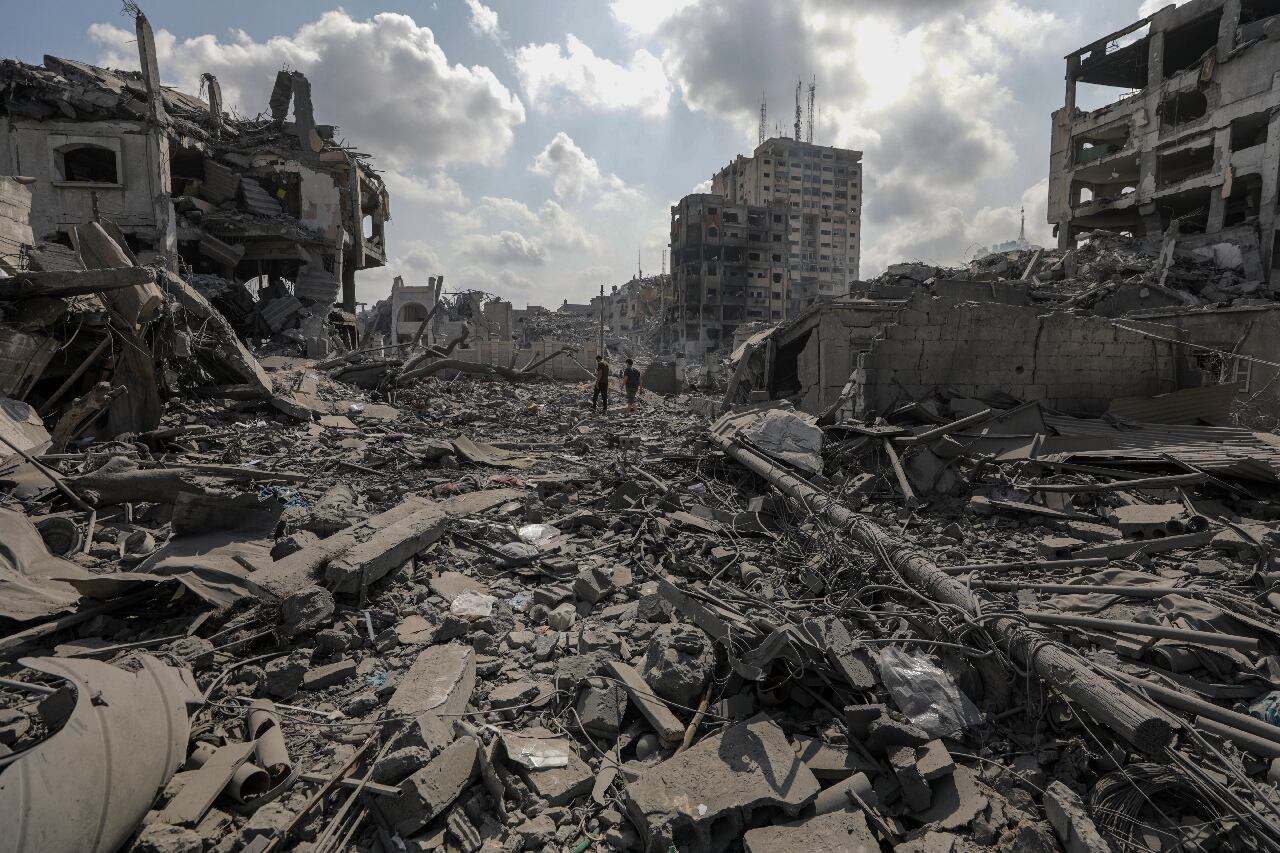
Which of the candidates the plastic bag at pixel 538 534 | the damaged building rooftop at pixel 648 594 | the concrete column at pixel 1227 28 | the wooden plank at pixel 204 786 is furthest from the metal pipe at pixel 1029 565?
the concrete column at pixel 1227 28

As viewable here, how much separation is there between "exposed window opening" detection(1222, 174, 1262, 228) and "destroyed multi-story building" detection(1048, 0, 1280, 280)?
52mm

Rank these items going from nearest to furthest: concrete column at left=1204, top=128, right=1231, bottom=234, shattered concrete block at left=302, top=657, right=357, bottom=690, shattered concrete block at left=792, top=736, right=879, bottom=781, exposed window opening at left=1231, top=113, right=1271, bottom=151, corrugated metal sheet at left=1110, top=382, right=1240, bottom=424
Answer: shattered concrete block at left=792, top=736, right=879, bottom=781 < shattered concrete block at left=302, top=657, right=357, bottom=690 < corrugated metal sheet at left=1110, top=382, right=1240, bottom=424 < exposed window opening at left=1231, top=113, right=1271, bottom=151 < concrete column at left=1204, top=128, right=1231, bottom=234

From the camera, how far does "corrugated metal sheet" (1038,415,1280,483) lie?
6.31 meters

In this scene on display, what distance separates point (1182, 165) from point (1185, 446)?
2966 centimetres

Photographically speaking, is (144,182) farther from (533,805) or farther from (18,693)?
(533,805)

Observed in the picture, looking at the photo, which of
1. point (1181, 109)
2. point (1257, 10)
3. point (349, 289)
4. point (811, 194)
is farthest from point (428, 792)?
point (811, 194)

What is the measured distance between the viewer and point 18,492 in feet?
18.1

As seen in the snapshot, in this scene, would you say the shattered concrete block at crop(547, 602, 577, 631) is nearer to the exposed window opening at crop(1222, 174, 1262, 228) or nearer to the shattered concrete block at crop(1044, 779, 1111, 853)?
the shattered concrete block at crop(1044, 779, 1111, 853)

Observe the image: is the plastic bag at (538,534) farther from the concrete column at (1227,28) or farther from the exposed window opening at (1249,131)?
the concrete column at (1227,28)

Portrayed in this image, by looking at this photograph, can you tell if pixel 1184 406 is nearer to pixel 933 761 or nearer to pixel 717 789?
pixel 933 761

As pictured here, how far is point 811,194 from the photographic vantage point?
87.0 metres

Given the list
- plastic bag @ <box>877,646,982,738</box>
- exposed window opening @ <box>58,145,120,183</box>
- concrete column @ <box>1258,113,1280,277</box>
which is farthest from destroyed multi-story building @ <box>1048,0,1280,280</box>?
exposed window opening @ <box>58,145,120,183</box>

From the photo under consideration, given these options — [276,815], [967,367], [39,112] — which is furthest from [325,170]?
[276,815]

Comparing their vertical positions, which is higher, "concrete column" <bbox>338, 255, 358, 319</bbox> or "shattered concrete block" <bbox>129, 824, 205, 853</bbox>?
"concrete column" <bbox>338, 255, 358, 319</bbox>
